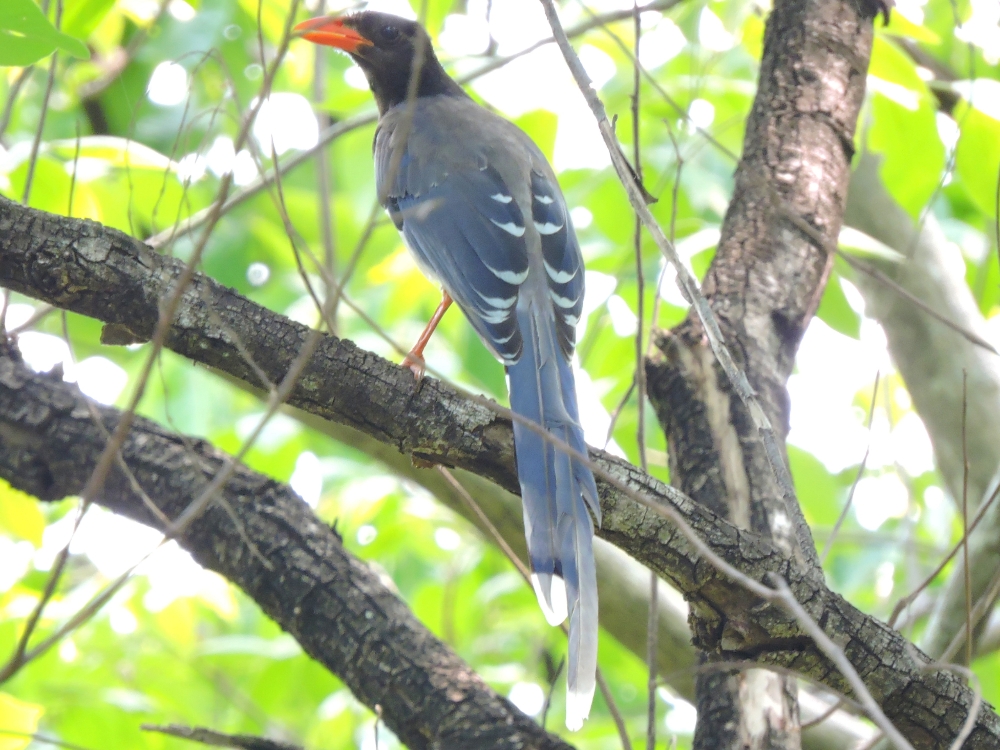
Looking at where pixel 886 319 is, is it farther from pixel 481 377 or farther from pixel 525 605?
pixel 525 605

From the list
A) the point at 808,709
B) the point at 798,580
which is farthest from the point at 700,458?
the point at 808,709

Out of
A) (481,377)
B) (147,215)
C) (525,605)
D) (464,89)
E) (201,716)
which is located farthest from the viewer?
(525,605)

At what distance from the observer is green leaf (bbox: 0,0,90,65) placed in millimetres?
2193

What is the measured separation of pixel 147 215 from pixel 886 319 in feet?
11.5

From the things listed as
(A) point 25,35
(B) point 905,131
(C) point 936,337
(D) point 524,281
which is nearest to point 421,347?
(D) point 524,281

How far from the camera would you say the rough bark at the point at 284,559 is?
309 cm

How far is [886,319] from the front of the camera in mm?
4961

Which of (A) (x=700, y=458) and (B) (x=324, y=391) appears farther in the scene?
(A) (x=700, y=458)

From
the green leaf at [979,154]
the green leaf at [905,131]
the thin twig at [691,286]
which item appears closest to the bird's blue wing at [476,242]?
the thin twig at [691,286]

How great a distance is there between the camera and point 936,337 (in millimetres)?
4793

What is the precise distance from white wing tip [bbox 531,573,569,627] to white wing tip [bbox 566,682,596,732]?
0.59 ft

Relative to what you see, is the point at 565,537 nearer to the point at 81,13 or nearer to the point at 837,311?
the point at 837,311

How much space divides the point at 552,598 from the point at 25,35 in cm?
183

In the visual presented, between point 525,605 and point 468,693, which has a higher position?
point 525,605
